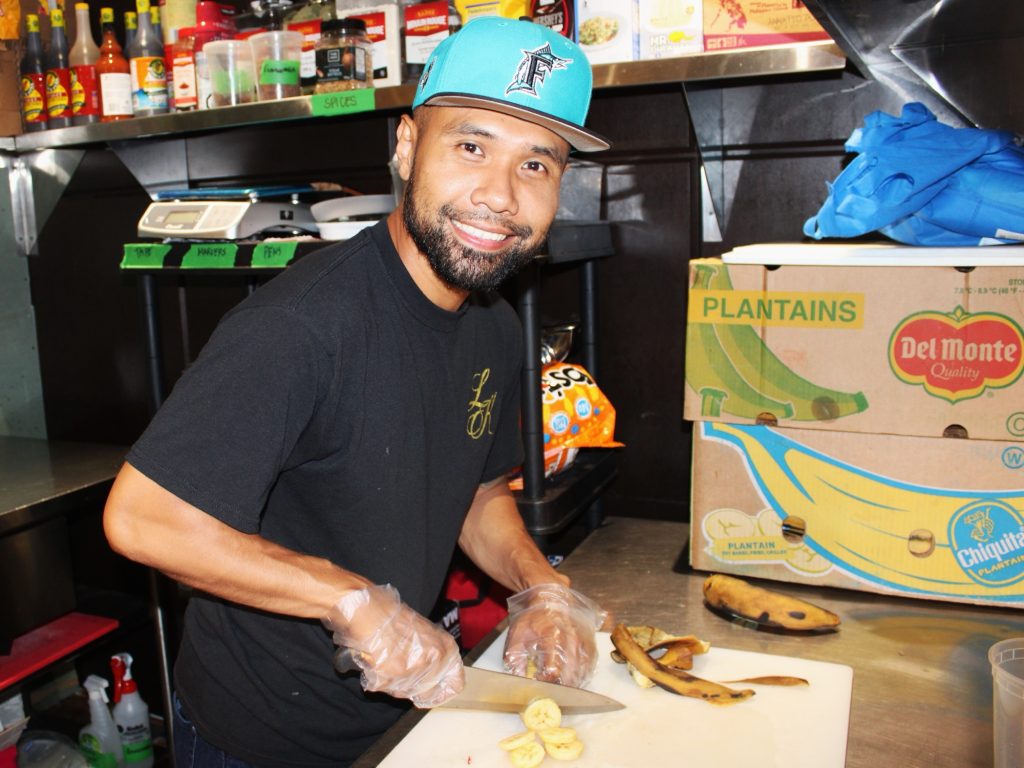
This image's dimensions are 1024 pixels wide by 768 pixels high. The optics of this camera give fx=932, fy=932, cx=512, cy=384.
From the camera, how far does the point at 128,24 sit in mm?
2166

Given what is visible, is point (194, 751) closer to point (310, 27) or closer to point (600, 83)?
point (600, 83)

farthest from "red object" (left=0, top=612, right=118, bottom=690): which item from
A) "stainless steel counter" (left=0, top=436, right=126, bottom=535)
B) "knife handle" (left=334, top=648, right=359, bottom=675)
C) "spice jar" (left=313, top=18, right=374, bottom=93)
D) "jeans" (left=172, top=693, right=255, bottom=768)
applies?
"spice jar" (left=313, top=18, right=374, bottom=93)

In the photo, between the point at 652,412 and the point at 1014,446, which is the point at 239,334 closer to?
the point at 1014,446

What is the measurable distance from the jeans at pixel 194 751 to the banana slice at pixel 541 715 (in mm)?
416

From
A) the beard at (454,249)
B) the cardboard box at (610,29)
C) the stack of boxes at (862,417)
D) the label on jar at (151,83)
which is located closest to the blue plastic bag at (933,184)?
the stack of boxes at (862,417)

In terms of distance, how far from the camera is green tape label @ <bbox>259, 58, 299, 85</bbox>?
188 centimetres

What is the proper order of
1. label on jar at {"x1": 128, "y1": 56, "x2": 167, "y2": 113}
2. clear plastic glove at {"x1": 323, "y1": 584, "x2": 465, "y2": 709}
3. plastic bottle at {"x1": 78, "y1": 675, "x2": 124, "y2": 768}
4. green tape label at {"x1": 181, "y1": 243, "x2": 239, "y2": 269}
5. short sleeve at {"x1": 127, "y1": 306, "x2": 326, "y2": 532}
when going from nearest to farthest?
short sleeve at {"x1": 127, "y1": 306, "x2": 326, "y2": 532}, clear plastic glove at {"x1": 323, "y1": 584, "x2": 465, "y2": 709}, green tape label at {"x1": 181, "y1": 243, "x2": 239, "y2": 269}, label on jar at {"x1": 128, "y1": 56, "x2": 167, "y2": 113}, plastic bottle at {"x1": 78, "y1": 675, "x2": 124, "y2": 768}

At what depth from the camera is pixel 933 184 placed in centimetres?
129

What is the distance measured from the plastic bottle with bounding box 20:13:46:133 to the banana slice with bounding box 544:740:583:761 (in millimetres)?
2112

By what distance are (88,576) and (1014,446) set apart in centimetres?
246

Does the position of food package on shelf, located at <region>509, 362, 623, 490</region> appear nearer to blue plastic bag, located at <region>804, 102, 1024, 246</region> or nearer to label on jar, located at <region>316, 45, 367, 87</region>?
blue plastic bag, located at <region>804, 102, 1024, 246</region>

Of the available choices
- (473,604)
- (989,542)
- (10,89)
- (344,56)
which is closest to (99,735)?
(473,604)

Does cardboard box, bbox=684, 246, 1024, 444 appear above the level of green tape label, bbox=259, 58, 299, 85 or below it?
below

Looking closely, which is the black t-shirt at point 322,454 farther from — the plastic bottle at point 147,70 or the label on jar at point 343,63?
the plastic bottle at point 147,70
